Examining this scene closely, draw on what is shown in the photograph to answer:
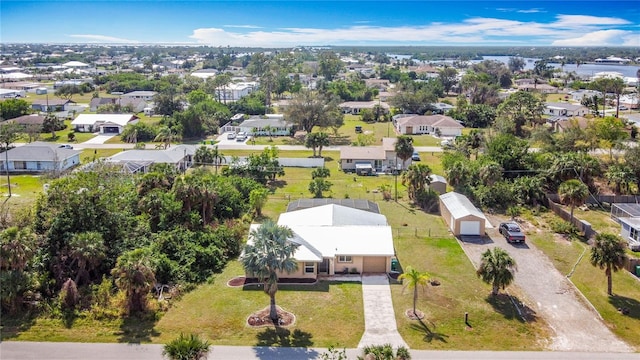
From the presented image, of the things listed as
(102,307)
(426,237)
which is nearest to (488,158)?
(426,237)

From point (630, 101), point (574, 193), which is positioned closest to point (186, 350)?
point (574, 193)

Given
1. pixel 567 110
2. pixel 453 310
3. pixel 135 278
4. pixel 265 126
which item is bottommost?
pixel 453 310

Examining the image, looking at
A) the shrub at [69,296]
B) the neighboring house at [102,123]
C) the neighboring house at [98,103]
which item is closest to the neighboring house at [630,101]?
the neighboring house at [102,123]

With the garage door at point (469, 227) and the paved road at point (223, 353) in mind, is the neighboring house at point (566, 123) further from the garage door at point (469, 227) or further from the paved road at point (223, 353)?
the paved road at point (223, 353)

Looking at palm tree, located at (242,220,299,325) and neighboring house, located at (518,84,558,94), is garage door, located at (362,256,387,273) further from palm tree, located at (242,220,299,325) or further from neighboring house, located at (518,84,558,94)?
neighboring house, located at (518,84,558,94)

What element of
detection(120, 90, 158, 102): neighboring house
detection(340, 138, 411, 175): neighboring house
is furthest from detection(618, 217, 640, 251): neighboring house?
detection(120, 90, 158, 102): neighboring house

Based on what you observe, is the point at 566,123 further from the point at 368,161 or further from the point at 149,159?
the point at 149,159
